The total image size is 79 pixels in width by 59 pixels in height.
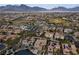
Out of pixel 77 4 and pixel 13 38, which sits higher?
pixel 77 4

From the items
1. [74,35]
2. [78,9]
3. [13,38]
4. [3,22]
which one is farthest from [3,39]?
[78,9]

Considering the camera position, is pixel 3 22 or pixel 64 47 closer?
pixel 64 47

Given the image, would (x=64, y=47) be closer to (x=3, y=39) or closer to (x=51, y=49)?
(x=51, y=49)
